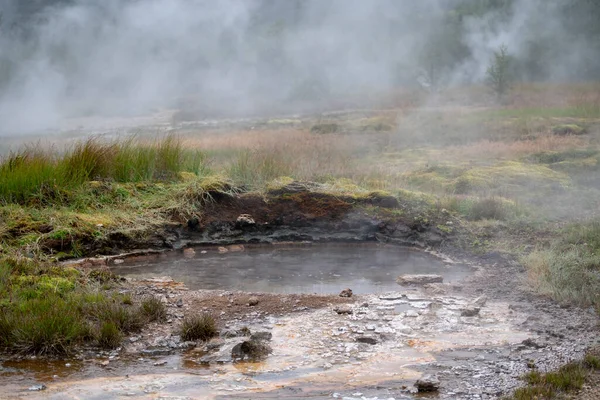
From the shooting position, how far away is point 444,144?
16328mm

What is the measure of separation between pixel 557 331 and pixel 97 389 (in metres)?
3.46

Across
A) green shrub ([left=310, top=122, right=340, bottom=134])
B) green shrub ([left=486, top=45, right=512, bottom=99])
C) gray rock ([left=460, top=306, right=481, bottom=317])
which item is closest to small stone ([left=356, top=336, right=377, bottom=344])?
gray rock ([left=460, top=306, right=481, bottom=317])

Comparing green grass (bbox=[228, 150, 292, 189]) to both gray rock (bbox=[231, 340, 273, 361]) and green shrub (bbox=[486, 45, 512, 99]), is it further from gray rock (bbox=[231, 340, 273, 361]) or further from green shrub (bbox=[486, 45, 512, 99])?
green shrub (bbox=[486, 45, 512, 99])

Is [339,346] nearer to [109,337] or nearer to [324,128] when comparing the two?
[109,337]

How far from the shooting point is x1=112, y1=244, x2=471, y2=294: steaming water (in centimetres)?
686

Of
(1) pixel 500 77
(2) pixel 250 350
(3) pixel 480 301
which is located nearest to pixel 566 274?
(3) pixel 480 301

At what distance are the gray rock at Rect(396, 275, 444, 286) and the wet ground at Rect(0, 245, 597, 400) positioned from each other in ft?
0.48

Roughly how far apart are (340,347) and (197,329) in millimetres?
1095

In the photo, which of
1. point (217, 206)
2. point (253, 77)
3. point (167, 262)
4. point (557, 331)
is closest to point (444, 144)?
point (217, 206)

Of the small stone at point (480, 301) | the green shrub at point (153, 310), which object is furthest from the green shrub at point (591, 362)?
the green shrub at point (153, 310)

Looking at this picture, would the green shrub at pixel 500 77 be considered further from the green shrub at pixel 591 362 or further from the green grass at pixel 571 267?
the green shrub at pixel 591 362

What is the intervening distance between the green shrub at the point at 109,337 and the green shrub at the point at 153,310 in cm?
46

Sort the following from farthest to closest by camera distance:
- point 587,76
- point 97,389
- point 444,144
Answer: point 587,76
point 444,144
point 97,389

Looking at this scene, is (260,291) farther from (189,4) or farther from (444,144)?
(189,4)
